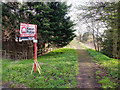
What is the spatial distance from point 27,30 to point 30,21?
596 cm

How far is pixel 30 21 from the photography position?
35.2 feet

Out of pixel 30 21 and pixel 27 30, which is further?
pixel 30 21

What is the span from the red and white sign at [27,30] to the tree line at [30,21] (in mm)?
4163

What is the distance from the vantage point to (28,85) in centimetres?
432

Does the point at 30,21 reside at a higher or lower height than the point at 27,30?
higher

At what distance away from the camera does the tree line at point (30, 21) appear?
9.84 m

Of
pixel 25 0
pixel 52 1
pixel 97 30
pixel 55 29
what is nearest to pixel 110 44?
pixel 97 30

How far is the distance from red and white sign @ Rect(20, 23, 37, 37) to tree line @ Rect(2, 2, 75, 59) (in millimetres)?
4163

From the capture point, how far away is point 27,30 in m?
5.30

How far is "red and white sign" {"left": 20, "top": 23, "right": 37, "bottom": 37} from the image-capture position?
5137 millimetres

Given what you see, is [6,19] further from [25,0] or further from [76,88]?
[76,88]

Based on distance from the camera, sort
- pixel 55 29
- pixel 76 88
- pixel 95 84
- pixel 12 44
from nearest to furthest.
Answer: pixel 76 88 < pixel 95 84 < pixel 55 29 < pixel 12 44

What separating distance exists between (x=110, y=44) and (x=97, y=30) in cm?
326

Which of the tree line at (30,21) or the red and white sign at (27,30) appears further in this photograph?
the tree line at (30,21)
